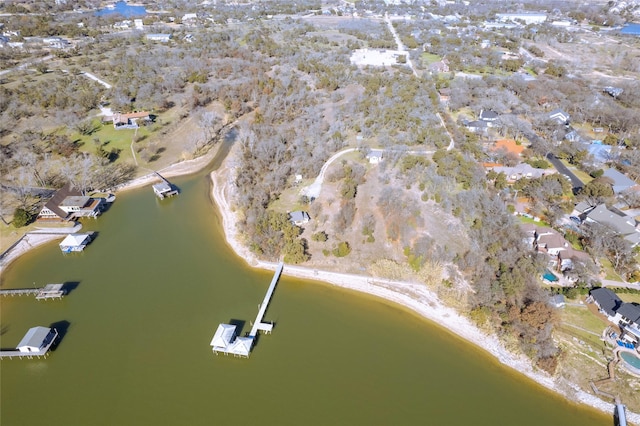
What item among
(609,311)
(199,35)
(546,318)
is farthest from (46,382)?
(199,35)

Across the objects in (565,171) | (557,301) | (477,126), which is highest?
(477,126)

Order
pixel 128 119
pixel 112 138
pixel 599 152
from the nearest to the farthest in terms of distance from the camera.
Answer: pixel 599 152 → pixel 112 138 → pixel 128 119

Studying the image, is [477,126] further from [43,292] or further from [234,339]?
[43,292]

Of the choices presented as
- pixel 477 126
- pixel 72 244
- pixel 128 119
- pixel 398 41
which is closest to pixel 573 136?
pixel 477 126

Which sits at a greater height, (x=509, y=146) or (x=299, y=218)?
(x=509, y=146)

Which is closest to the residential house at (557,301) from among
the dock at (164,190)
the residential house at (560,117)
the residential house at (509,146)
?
the residential house at (509,146)

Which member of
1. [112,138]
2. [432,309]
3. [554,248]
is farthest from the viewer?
[112,138]

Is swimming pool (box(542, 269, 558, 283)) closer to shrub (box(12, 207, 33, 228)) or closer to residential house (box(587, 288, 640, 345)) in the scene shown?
residential house (box(587, 288, 640, 345))
